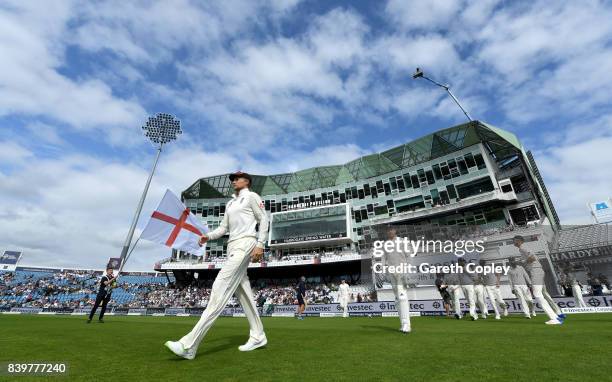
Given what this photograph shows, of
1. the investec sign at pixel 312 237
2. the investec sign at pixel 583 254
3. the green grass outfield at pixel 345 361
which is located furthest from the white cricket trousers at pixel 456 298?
the investec sign at pixel 312 237

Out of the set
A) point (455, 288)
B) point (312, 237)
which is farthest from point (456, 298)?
point (312, 237)

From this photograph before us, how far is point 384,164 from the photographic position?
165 ft

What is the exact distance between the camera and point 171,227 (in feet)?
29.2

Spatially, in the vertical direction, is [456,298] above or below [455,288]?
below

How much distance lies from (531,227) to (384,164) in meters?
23.3

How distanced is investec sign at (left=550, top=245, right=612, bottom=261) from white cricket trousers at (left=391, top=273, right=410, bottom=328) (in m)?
26.1

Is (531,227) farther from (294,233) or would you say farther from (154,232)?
(154,232)

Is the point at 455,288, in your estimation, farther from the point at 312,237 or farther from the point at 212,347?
the point at 312,237

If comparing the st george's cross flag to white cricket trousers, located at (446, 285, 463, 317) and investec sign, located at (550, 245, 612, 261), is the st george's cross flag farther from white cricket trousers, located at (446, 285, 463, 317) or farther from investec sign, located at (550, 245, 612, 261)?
investec sign, located at (550, 245, 612, 261)

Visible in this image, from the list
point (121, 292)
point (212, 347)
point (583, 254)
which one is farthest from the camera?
point (121, 292)

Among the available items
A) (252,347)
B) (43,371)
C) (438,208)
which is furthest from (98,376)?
(438,208)

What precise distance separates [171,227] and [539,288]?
10.7 m

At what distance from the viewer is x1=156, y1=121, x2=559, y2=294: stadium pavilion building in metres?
38.5

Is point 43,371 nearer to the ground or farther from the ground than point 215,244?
nearer to the ground
